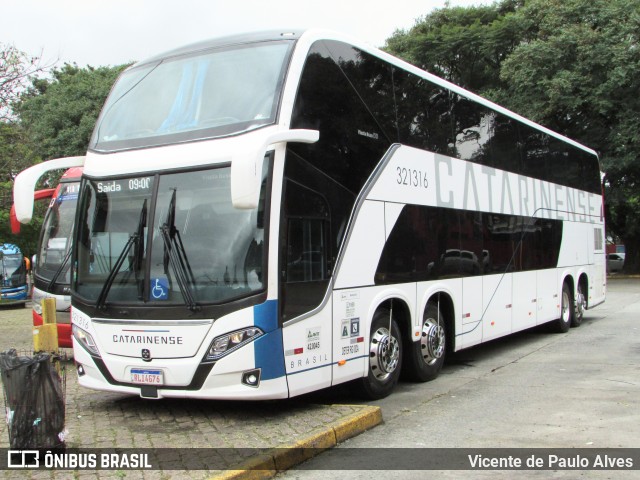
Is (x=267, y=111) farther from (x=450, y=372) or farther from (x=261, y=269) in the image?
(x=450, y=372)

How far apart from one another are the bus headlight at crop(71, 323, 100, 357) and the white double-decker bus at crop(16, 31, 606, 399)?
2cm

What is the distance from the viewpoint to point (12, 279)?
2591 cm

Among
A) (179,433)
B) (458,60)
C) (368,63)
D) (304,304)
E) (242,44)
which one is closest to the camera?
(179,433)

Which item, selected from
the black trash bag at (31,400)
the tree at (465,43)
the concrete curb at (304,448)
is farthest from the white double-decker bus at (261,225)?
the tree at (465,43)

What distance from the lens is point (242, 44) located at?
6.94 metres

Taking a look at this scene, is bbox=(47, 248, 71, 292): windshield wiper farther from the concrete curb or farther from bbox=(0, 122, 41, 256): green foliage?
bbox=(0, 122, 41, 256): green foliage

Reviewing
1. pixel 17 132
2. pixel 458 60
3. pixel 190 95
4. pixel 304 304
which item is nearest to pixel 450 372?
pixel 304 304

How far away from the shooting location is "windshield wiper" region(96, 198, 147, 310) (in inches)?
251

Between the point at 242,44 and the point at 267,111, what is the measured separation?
1.06m

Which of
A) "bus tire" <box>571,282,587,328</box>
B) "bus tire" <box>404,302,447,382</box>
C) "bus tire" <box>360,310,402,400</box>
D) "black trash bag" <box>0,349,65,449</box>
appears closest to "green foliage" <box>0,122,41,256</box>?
"bus tire" <box>404,302,447,382</box>

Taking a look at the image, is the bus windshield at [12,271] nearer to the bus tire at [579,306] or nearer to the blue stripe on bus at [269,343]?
the bus tire at [579,306]

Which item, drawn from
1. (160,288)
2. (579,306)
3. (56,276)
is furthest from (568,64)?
(160,288)

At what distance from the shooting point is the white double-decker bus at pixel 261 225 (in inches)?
238

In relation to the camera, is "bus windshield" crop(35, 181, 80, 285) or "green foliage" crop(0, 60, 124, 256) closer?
"bus windshield" crop(35, 181, 80, 285)
